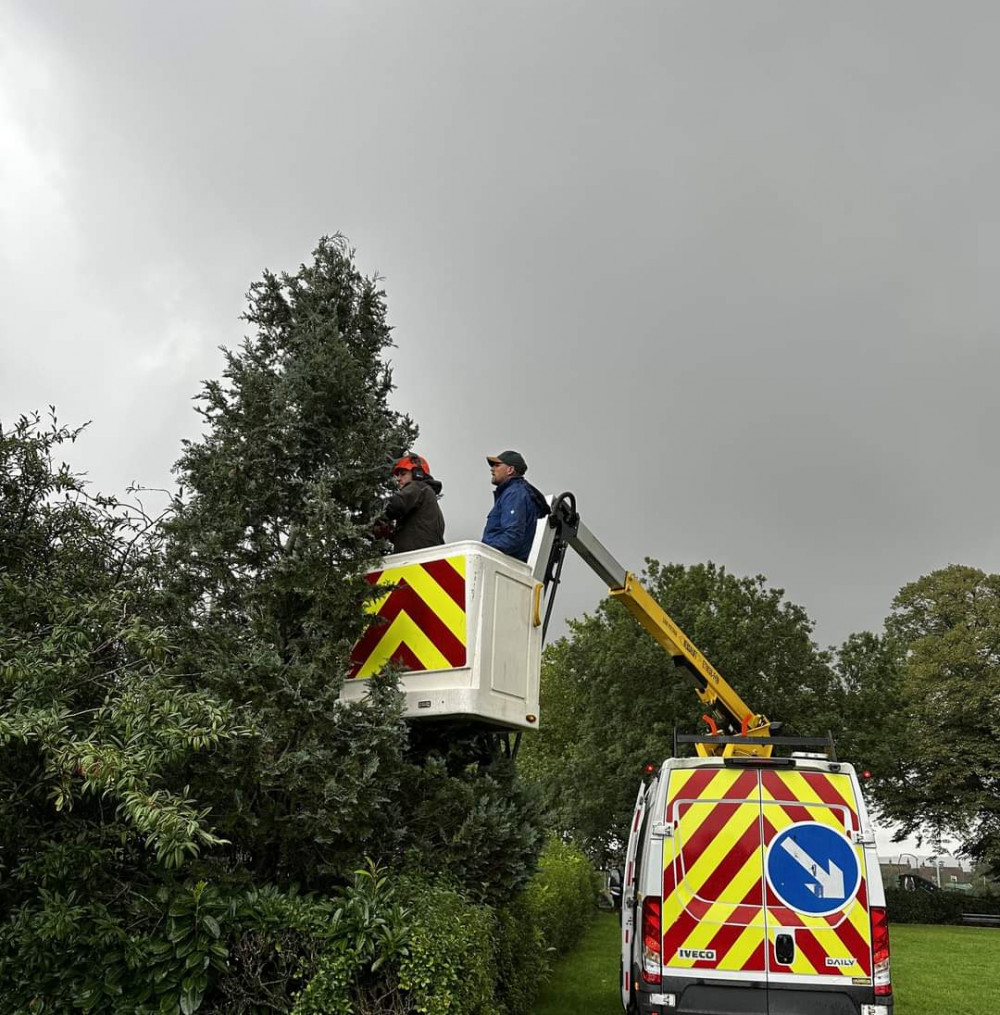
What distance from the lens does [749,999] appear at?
7078mm

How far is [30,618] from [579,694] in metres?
34.7

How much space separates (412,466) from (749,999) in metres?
4.65

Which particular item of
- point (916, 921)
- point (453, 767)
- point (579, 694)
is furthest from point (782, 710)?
point (453, 767)

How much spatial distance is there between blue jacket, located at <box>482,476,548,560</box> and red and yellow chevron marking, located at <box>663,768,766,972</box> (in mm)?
2527

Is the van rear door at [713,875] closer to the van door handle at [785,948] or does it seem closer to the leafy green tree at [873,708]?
the van door handle at [785,948]

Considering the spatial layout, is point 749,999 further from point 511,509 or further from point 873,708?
point 873,708

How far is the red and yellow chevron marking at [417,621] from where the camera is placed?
5.59 m

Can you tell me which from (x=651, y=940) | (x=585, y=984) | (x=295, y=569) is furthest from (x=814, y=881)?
(x=585, y=984)

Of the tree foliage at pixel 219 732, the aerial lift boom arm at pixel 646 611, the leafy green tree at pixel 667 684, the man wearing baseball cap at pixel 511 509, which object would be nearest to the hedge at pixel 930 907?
the leafy green tree at pixel 667 684

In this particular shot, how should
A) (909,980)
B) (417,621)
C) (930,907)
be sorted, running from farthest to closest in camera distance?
(930,907) → (909,980) → (417,621)

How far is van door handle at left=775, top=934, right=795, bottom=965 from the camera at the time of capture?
712 centimetres

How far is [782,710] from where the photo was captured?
3356 centimetres

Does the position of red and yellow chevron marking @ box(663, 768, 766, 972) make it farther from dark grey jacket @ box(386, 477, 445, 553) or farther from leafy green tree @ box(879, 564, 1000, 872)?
leafy green tree @ box(879, 564, 1000, 872)

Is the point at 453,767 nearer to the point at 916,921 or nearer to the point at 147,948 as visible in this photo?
the point at 147,948
